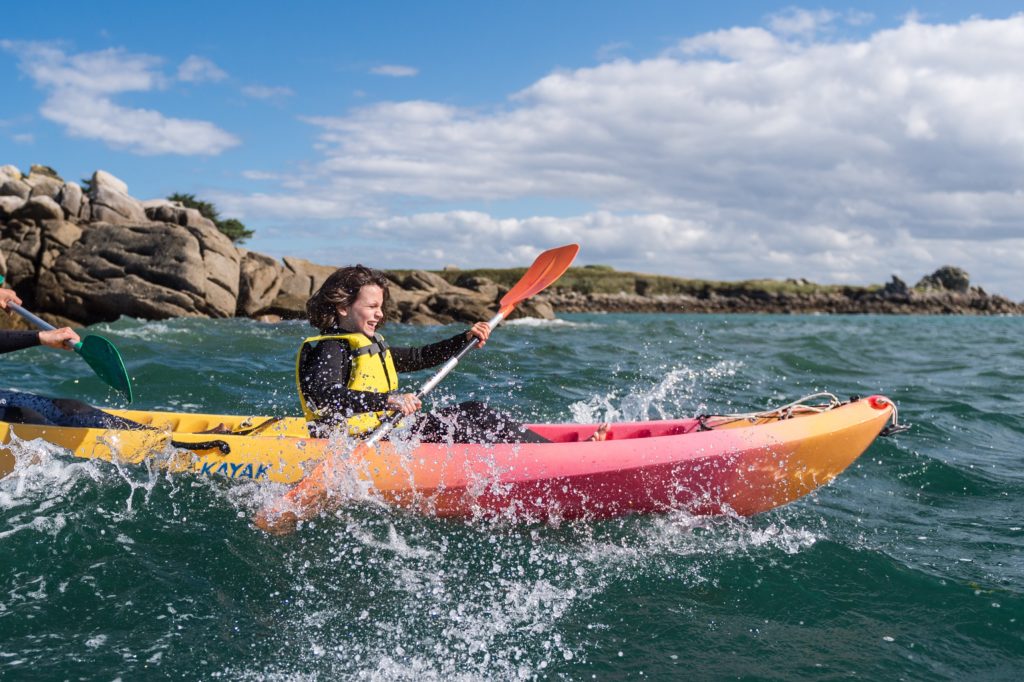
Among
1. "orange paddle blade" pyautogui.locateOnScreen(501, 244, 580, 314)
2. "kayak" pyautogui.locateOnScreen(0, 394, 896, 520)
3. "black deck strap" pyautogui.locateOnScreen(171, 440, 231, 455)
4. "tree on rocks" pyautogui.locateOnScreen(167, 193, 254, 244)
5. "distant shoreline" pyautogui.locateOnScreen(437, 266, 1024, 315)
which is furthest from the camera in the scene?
"distant shoreline" pyautogui.locateOnScreen(437, 266, 1024, 315)

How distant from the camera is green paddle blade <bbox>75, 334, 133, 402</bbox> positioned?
471 cm

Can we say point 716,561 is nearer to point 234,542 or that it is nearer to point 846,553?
point 846,553

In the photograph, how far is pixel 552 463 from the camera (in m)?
4.02

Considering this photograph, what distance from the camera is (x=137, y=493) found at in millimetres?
4082

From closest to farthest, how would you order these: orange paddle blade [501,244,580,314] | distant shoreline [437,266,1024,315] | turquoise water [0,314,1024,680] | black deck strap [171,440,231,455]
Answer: turquoise water [0,314,1024,680]
black deck strap [171,440,231,455]
orange paddle blade [501,244,580,314]
distant shoreline [437,266,1024,315]

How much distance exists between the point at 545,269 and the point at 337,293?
8.41 ft

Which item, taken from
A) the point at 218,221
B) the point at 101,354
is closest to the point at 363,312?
the point at 101,354

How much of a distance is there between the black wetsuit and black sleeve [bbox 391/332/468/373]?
478 mm

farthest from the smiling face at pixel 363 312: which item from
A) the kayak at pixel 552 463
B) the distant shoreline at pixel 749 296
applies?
the distant shoreline at pixel 749 296

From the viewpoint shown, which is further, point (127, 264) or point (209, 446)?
point (127, 264)

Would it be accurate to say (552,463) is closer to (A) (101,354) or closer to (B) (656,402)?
(A) (101,354)

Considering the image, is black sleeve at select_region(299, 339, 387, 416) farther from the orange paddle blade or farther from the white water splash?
the white water splash

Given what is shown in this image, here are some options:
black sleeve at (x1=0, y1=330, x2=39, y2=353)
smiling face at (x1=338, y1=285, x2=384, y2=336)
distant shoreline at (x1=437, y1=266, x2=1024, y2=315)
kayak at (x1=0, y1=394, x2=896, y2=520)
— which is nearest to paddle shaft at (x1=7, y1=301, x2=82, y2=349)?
black sleeve at (x1=0, y1=330, x2=39, y2=353)

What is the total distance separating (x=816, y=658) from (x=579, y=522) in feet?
4.91
